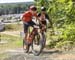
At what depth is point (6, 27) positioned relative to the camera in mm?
32094

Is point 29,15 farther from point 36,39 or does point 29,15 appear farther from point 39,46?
point 39,46

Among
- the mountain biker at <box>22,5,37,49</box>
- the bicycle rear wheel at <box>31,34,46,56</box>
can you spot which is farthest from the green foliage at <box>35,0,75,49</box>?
the mountain biker at <box>22,5,37,49</box>

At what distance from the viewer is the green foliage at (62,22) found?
13.8 m

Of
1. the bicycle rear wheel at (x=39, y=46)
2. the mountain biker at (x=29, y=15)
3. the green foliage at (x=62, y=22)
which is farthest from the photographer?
the green foliage at (x=62, y=22)

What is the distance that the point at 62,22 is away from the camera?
592 inches

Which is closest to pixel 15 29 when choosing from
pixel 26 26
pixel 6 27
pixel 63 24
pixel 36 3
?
pixel 6 27

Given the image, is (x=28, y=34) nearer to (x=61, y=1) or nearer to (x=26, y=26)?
(x=26, y=26)

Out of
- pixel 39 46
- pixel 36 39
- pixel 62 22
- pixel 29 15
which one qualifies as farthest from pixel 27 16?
pixel 62 22

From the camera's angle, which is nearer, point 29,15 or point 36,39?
point 29,15

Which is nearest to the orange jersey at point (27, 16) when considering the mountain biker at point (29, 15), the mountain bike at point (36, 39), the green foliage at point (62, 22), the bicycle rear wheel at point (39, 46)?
the mountain biker at point (29, 15)

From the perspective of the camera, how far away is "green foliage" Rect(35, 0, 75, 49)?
13.8 metres

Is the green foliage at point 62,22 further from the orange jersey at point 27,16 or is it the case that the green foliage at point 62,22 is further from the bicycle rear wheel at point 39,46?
the orange jersey at point 27,16

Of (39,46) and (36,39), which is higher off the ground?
(36,39)

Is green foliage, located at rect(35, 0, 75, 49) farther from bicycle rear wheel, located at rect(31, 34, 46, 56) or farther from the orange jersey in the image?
the orange jersey
